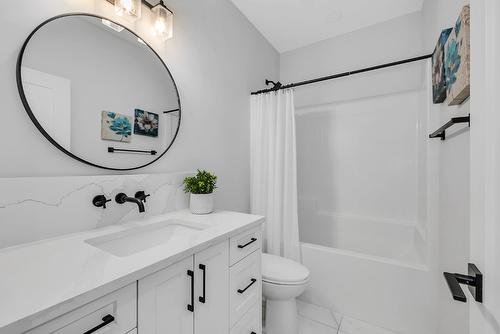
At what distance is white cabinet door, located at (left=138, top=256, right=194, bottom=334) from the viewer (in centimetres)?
69

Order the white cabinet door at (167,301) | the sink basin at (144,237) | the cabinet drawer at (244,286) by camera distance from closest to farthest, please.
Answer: the white cabinet door at (167,301), the sink basin at (144,237), the cabinet drawer at (244,286)

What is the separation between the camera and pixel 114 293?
0.61 meters

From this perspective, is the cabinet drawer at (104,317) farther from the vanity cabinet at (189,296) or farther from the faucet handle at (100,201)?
the faucet handle at (100,201)

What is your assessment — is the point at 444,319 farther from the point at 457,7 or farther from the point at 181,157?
the point at 181,157

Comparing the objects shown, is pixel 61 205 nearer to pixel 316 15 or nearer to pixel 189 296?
pixel 189 296

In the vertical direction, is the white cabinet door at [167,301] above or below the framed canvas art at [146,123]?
below

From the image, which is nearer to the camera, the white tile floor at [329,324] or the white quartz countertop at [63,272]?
the white quartz countertop at [63,272]

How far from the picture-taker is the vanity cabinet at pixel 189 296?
2.33 ft

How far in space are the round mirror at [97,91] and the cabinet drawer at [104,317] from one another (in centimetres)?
70

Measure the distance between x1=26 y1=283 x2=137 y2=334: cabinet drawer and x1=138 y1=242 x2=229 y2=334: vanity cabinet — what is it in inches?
1.3

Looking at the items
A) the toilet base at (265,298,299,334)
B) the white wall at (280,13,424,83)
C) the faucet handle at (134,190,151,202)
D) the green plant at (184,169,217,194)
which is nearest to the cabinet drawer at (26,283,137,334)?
the faucet handle at (134,190,151,202)

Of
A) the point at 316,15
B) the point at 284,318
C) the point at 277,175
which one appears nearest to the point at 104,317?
the point at 284,318

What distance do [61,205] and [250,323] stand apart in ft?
3.64

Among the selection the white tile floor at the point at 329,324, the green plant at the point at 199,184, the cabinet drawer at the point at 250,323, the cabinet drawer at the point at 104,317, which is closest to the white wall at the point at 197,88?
the green plant at the point at 199,184
